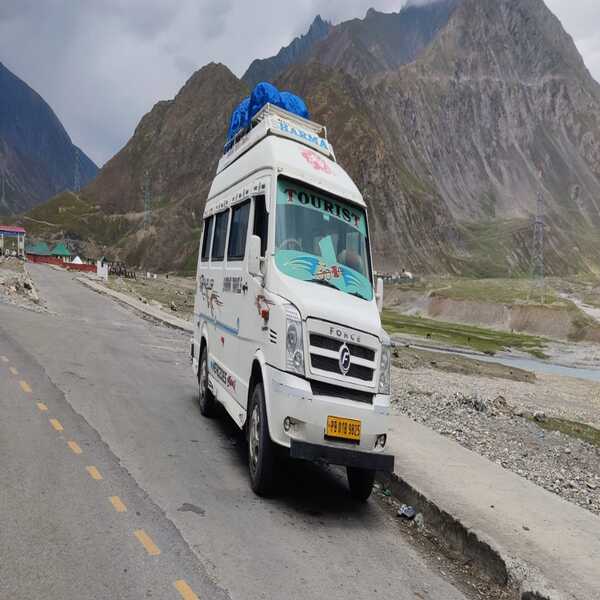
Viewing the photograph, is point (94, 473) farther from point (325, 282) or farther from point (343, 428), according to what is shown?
point (325, 282)

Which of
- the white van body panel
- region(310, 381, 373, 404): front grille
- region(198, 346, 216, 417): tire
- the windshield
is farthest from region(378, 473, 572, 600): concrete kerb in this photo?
region(198, 346, 216, 417): tire

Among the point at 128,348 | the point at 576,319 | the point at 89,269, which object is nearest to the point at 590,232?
the point at 576,319

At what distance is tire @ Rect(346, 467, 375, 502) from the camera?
7.36 metres

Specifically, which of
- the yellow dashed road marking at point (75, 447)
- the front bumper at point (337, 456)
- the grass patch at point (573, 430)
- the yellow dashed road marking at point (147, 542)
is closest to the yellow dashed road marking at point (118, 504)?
the yellow dashed road marking at point (147, 542)

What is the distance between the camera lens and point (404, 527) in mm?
7012

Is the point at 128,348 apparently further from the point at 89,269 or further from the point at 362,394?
the point at 89,269

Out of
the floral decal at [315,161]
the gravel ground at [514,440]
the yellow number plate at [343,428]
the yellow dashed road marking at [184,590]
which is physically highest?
the floral decal at [315,161]

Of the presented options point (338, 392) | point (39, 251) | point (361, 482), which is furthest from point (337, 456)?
point (39, 251)

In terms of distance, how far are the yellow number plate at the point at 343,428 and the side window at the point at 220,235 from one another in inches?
159

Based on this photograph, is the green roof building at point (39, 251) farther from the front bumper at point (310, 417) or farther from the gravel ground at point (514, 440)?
the front bumper at point (310, 417)

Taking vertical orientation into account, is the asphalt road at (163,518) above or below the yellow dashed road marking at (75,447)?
below

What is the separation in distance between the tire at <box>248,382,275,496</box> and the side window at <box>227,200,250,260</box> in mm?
2153

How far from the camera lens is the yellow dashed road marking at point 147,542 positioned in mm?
5285

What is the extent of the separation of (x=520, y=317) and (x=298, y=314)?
7078 cm
